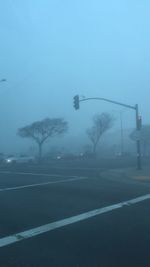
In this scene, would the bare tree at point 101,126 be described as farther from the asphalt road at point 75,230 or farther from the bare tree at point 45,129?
the asphalt road at point 75,230

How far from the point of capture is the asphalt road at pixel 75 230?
27.5 feet

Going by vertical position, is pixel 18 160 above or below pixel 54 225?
above

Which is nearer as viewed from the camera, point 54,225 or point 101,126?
point 54,225

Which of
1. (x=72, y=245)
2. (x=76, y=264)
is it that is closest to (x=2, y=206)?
(x=72, y=245)

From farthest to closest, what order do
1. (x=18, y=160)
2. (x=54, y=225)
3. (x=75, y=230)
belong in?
(x=18, y=160) → (x=54, y=225) → (x=75, y=230)

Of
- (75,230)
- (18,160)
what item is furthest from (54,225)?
(18,160)

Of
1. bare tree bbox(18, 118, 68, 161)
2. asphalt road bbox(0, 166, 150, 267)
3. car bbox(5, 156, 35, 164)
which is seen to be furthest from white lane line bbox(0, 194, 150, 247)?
bare tree bbox(18, 118, 68, 161)

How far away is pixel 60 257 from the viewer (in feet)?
27.9

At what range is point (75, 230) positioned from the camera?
11.1 meters

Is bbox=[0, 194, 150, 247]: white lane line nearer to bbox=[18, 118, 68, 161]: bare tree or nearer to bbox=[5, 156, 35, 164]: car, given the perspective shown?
bbox=[5, 156, 35, 164]: car

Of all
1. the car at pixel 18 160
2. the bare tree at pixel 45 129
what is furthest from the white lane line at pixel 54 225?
the bare tree at pixel 45 129

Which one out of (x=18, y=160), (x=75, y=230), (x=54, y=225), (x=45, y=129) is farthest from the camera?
(x=45, y=129)

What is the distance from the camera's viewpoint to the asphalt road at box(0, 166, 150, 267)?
330 inches

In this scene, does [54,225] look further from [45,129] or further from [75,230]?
[45,129]
